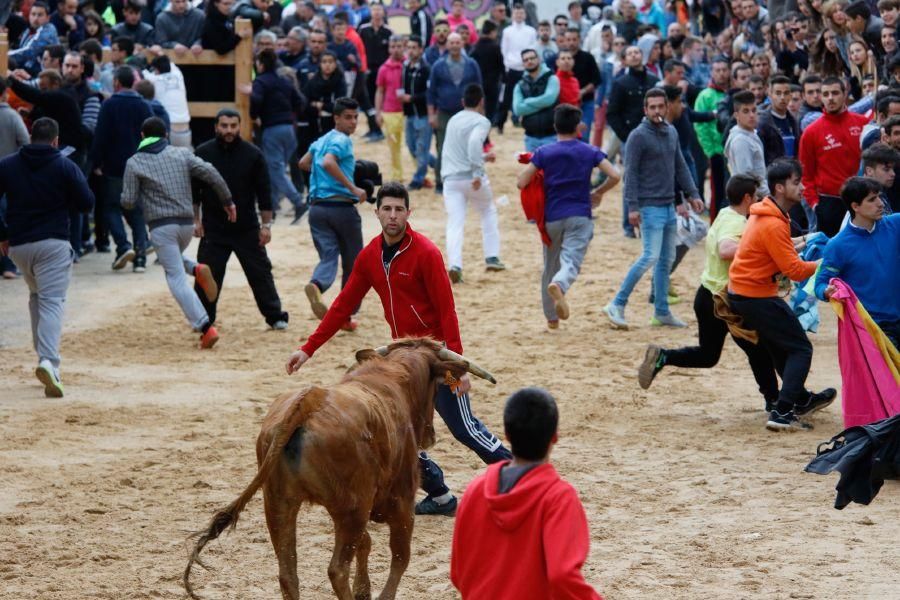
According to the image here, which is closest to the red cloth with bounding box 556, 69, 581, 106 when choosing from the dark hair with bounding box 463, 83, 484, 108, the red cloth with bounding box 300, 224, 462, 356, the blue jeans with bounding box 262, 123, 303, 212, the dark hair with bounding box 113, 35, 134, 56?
the blue jeans with bounding box 262, 123, 303, 212

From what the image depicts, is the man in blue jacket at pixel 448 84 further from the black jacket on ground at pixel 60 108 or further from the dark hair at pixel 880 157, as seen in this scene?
the dark hair at pixel 880 157

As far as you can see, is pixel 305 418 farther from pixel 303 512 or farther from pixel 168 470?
pixel 168 470

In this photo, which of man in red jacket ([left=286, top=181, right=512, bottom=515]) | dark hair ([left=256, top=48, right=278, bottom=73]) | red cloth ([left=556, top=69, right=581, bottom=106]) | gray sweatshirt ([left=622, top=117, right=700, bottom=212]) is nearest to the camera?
man in red jacket ([left=286, top=181, right=512, bottom=515])

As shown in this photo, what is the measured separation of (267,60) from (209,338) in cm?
723

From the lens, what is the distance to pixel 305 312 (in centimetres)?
1396

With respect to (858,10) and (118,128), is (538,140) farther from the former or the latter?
(118,128)

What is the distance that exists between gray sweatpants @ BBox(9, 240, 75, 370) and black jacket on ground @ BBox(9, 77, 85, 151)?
14.6 feet

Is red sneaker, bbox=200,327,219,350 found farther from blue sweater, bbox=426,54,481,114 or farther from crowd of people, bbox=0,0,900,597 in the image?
blue sweater, bbox=426,54,481,114

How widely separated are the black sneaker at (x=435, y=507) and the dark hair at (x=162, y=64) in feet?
36.3

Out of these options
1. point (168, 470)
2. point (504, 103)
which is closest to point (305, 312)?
point (168, 470)

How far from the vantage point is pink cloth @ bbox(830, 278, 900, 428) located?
8.27 meters

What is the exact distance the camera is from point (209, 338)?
12320mm

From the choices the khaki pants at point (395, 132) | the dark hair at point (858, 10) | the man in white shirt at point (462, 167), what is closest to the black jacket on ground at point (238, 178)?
the man in white shirt at point (462, 167)

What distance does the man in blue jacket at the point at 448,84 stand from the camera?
19.5 meters
